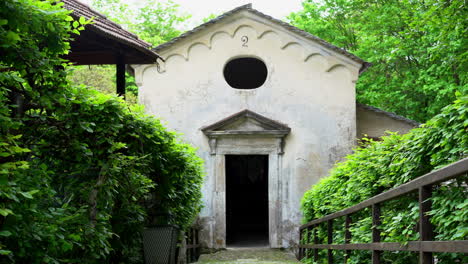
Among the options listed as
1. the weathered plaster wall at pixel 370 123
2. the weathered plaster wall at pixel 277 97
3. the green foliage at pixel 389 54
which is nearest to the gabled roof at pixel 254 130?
the weathered plaster wall at pixel 277 97

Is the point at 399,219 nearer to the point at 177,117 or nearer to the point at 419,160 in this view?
the point at 419,160

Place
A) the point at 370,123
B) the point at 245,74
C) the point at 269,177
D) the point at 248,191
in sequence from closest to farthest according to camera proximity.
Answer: the point at 269,177 < the point at 370,123 < the point at 245,74 < the point at 248,191

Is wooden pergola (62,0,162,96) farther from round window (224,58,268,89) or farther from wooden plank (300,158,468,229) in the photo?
round window (224,58,268,89)

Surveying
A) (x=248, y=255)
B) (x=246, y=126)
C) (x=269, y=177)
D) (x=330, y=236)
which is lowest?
(x=248, y=255)

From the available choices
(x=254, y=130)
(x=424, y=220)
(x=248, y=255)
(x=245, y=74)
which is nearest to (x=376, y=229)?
(x=424, y=220)

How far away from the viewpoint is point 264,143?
625 inches

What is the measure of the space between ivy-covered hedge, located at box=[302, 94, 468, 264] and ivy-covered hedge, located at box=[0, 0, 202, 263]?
240cm

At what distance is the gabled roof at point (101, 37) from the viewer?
6.16 meters

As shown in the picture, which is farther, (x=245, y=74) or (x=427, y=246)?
(x=245, y=74)

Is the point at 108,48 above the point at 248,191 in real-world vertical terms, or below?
above

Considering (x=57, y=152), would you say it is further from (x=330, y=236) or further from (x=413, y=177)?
(x=330, y=236)

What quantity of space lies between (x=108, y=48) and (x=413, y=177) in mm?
4724

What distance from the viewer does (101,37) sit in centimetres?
700

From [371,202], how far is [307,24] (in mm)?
21453
